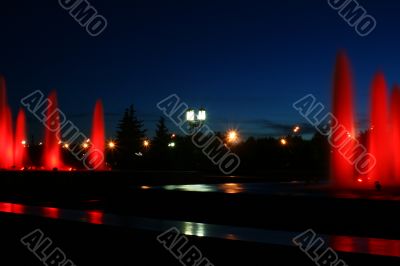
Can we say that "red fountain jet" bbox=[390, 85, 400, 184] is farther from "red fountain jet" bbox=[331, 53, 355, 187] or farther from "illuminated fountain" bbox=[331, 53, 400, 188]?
"red fountain jet" bbox=[331, 53, 355, 187]

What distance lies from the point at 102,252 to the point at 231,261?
Result: 6.79 feet

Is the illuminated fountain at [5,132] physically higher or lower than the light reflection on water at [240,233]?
higher

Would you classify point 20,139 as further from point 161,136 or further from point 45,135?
point 161,136

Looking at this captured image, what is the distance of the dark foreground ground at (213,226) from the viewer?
598 centimetres

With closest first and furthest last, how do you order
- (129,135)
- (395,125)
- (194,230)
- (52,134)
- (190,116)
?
(194,230)
(395,125)
(52,134)
(190,116)
(129,135)

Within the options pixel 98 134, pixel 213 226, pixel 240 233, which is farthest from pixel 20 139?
pixel 240 233

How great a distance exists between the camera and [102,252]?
7.36 metres

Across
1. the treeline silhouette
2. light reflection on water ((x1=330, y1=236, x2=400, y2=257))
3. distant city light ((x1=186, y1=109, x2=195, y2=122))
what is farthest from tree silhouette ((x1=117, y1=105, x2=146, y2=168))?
light reflection on water ((x1=330, y1=236, x2=400, y2=257))

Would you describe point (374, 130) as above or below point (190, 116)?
below

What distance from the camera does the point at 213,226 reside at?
755 centimetres

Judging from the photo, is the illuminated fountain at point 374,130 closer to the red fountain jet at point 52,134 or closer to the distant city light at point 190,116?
the red fountain jet at point 52,134

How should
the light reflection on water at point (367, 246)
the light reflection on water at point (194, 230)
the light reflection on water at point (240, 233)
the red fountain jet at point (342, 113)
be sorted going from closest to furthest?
1. the light reflection on water at point (367, 246)
2. the light reflection on water at point (240, 233)
3. the light reflection on water at point (194, 230)
4. the red fountain jet at point (342, 113)

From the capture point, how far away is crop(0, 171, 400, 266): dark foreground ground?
19.6 ft

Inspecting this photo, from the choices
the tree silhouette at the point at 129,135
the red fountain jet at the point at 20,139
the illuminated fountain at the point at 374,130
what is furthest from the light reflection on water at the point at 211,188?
the tree silhouette at the point at 129,135
